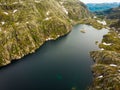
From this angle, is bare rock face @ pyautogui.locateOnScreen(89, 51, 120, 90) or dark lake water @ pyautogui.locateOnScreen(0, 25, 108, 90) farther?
dark lake water @ pyautogui.locateOnScreen(0, 25, 108, 90)

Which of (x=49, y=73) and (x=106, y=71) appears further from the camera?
(x=49, y=73)

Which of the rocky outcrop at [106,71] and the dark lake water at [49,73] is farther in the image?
the dark lake water at [49,73]

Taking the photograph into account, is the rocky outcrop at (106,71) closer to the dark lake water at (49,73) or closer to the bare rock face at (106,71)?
the bare rock face at (106,71)

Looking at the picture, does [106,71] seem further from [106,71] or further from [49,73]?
[49,73]

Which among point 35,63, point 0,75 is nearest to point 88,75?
point 35,63

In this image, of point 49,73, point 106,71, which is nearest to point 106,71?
point 106,71

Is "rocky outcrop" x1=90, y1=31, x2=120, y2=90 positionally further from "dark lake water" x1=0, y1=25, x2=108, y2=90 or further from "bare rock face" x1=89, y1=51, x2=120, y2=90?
"dark lake water" x1=0, y1=25, x2=108, y2=90

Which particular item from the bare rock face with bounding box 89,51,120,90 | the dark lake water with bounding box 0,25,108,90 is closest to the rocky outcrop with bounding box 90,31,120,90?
the bare rock face with bounding box 89,51,120,90

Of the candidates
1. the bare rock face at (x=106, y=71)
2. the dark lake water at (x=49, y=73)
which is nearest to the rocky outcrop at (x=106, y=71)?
the bare rock face at (x=106, y=71)

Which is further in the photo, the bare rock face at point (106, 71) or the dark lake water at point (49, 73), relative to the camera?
the dark lake water at point (49, 73)

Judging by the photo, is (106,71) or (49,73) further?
(49,73)

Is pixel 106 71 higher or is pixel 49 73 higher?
pixel 106 71

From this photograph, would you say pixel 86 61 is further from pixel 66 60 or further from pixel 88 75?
pixel 88 75
